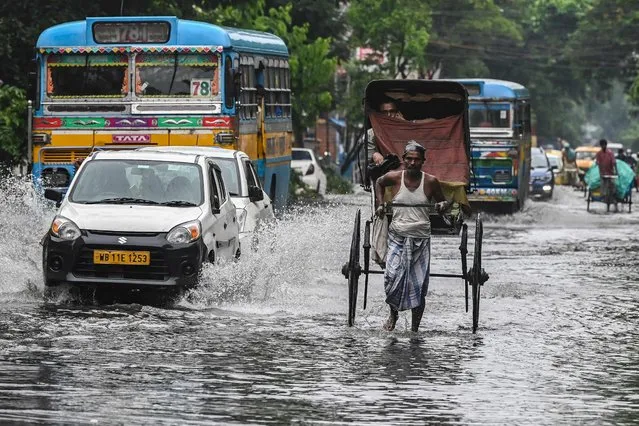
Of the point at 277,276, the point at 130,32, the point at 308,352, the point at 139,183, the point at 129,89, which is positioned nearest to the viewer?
the point at 308,352

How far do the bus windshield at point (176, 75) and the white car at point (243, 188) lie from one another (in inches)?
128

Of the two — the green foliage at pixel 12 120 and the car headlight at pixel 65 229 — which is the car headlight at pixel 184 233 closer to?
the car headlight at pixel 65 229

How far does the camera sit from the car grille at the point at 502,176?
117ft

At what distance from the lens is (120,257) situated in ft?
50.6

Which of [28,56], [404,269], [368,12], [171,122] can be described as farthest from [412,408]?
[368,12]

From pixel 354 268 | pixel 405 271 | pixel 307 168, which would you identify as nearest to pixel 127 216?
pixel 354 268

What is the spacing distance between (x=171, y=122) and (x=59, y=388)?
1335 cm

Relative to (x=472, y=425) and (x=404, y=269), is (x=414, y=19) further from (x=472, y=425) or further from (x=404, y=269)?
(x=472, y=425)

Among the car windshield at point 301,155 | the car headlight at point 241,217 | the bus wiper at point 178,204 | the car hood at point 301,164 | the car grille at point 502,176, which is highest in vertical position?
the bus wiper at point 178,204

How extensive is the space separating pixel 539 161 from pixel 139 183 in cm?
3678

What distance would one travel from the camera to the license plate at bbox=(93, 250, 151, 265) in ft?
50.6

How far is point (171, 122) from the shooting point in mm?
23484

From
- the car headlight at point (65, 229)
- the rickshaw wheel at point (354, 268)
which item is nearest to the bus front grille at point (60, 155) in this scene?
the car headlight at point (65, 229)

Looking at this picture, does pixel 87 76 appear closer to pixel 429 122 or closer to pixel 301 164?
pixel 429 122
